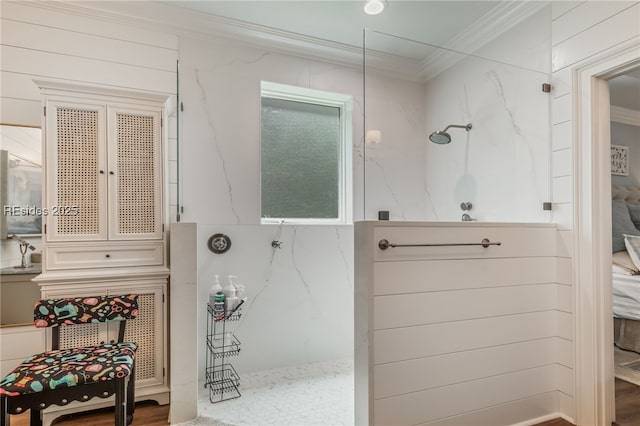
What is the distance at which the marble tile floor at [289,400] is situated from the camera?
78.1 inches

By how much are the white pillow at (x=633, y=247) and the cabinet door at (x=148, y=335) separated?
335 cm

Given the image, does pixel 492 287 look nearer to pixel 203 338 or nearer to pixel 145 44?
pixel 203 338

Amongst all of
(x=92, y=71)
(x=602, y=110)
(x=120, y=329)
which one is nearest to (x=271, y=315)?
(x=120, y=329)

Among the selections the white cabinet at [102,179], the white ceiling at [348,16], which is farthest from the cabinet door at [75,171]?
the white ceiling at [348,16]

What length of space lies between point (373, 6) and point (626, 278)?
2709 mm

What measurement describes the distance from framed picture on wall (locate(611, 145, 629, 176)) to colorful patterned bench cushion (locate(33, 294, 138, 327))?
402 cm

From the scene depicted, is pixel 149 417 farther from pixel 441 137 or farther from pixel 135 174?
pixel 441 137

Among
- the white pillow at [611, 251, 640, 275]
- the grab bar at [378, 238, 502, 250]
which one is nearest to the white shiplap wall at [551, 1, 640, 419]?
the grab bar at [378, 238, 502, 250]

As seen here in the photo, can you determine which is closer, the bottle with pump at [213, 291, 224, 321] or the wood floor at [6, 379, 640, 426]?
the wood floor at [6, 379, 640, 426]

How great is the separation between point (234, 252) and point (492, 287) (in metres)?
1.71

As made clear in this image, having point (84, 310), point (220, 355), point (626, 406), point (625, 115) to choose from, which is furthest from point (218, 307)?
point (625, 115)

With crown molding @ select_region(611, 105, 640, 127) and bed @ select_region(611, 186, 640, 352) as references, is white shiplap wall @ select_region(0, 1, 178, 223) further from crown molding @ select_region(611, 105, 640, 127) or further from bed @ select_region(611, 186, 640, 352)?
crown molding @ select_region(611, 105, 640, 127)

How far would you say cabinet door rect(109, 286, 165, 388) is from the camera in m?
2.06

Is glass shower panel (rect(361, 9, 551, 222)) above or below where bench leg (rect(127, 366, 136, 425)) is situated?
above
